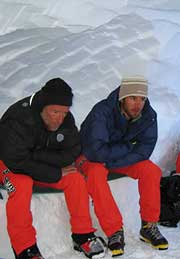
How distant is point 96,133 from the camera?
8.87 feet

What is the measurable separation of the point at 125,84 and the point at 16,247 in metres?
1.04

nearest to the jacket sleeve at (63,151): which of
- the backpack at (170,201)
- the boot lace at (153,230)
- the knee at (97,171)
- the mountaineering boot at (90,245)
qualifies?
the knee at (97,171)

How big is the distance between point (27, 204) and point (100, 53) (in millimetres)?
1565

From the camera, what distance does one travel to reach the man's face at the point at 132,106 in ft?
8.98

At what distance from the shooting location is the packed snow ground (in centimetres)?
325

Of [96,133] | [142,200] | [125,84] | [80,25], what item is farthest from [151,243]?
[80,25]

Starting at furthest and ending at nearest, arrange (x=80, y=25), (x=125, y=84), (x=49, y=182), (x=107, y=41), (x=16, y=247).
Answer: (x=107, y=41), (x=80, y=25), (x=125, y=84), (x=49, y=182), (x=16, y=247)

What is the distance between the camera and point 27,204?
239 cm

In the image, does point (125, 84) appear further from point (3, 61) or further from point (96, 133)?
point (3, 61)

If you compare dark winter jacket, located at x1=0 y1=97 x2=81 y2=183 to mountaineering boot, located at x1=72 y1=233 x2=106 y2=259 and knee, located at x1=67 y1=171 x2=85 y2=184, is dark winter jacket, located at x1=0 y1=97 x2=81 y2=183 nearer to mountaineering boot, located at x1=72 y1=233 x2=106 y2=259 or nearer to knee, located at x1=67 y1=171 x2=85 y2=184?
knee, located at x1=67 y1=171 x2=85 y2=184

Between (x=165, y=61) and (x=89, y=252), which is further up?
(x=165, y=61)

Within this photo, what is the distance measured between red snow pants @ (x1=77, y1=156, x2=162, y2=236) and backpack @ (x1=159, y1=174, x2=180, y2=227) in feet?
1.49

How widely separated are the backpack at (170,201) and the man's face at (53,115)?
1.11 m

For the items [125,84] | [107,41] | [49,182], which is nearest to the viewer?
[49,182]
